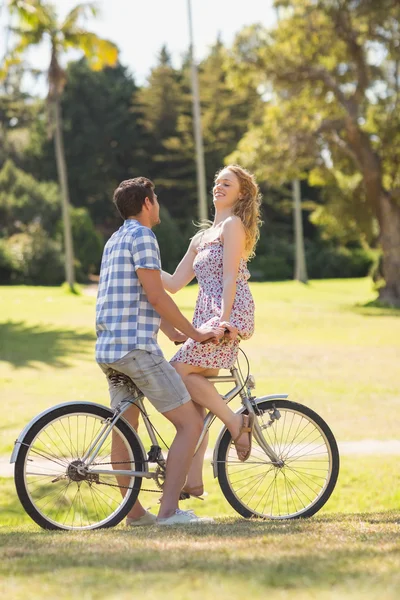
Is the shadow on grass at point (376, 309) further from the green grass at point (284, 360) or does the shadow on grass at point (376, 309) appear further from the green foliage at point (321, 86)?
the green foliage at point (321, 86)

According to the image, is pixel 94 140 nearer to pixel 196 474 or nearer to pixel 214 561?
pixel 196 474

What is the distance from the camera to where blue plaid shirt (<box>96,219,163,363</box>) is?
16.1 feet

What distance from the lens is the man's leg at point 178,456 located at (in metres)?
5.09

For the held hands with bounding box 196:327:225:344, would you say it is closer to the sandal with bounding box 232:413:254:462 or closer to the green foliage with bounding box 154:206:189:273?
the sandal with bounding box 232:413:254:462

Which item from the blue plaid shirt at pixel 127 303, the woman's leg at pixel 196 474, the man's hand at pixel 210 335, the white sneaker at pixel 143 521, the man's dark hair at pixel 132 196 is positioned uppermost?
the man's dark hair at pixel 132 196

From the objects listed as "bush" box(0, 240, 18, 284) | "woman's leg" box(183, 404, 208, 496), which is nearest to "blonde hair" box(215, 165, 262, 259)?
"woman's leg" box(183, 404, 208, 496)

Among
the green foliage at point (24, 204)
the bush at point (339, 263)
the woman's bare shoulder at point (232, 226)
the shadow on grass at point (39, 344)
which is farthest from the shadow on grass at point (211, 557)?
the bush at point (339, 263)

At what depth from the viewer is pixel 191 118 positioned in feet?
188

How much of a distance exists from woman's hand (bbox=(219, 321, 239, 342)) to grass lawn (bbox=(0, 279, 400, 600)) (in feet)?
3.36

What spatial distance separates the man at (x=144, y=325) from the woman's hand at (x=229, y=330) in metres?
0.05

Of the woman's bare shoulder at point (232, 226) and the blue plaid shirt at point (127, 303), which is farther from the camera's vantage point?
the woman's bare shoulder at point (232, 226)

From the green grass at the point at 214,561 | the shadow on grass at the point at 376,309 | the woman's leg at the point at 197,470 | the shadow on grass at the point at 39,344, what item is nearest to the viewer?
the green grass at the point at 214,561

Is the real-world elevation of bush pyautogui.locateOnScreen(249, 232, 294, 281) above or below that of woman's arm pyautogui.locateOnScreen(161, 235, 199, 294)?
below

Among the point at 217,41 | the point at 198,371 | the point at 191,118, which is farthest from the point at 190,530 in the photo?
the point at 217,41
